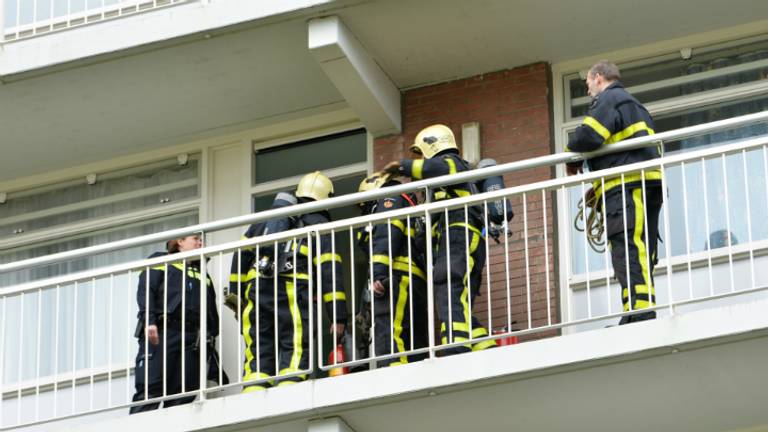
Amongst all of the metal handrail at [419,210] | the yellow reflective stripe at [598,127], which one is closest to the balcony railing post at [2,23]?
the metal handrail at [419,210]

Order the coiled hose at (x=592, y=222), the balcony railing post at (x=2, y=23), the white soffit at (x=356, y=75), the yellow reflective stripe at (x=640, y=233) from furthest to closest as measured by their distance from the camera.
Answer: the balcony railing post at (x=2, y=23) < the white soffit at (x=356, y=75) < the coiled hose at (x=592, y=222) < the yellow reflective stripe at (x=640, y=233)

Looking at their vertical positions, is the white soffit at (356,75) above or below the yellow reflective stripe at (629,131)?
above

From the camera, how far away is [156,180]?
631 inches

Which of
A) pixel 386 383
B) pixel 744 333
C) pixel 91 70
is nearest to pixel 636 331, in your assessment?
pixel 744 333

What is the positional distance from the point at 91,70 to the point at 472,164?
2.81 metres

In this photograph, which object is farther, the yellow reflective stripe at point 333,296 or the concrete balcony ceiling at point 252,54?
the concrete balcony ceiling at point 252,54

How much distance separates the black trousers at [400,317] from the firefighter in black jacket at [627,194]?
126 centimetres

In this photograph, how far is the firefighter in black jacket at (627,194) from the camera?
40.1 feet

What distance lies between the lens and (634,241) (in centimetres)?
1234

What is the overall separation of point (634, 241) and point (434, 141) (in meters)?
1.91

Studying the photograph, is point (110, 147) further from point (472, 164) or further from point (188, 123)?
point (472, 164)

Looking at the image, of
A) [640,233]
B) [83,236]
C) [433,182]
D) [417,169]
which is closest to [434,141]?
[417,169]

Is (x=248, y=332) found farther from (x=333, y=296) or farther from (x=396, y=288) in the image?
(x=396, y=288)

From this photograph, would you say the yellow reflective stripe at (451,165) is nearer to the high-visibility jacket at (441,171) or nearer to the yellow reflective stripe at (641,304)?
the high-visibility jacket at (441,171)
